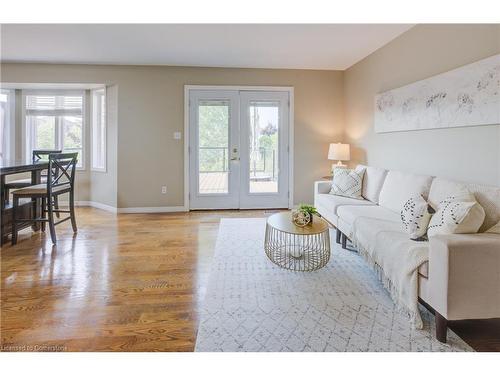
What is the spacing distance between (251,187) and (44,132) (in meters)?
3.97

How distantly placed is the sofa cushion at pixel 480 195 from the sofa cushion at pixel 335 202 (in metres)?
0.95

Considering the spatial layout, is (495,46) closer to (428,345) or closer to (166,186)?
(428,345)

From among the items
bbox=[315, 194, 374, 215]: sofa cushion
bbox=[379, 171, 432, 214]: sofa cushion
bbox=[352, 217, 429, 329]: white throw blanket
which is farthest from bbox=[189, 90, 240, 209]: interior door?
bbox=[352, 217, 429, 329]: white throw blanket

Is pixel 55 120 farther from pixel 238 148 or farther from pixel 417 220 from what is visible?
pixel 417 220

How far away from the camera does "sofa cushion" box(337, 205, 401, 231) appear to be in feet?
9.43

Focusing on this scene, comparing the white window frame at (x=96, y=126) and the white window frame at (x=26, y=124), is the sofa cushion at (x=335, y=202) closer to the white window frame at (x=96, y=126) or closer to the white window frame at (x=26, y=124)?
the white window frame at (x=96, y=126)

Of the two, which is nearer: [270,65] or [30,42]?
[30,42]

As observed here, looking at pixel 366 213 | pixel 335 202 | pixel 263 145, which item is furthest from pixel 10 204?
pixel 366 213

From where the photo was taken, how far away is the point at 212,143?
17.4ft

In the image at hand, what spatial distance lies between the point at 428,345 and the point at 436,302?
24 centimetres

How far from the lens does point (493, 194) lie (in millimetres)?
2113

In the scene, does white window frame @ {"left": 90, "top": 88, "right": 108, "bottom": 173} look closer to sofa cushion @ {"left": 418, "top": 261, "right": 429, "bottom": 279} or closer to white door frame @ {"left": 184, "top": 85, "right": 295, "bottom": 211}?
white door frame @ {"left": 184, "top": 85, "right": 295, "bottom": 211}

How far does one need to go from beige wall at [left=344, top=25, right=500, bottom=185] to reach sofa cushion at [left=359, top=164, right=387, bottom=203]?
0.95ft
